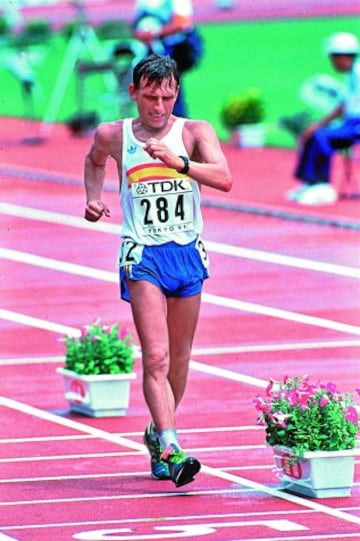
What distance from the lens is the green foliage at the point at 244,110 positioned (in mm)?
27156

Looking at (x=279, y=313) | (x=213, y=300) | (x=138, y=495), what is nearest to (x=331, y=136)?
(x=213, y=300)

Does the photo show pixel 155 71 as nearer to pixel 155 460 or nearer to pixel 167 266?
pixel 167 266

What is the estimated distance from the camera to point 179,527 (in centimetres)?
911

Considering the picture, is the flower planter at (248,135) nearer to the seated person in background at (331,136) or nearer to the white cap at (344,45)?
the seated person in background at (331,136)

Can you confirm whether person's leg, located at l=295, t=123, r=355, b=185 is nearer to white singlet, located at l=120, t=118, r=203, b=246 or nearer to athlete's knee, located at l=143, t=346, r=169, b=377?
white singlet, located at l=120, t=118, r=203, b=246

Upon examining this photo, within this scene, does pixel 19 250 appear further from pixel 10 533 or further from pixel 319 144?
pixel 10 533

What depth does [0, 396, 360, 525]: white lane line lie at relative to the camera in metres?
9.46

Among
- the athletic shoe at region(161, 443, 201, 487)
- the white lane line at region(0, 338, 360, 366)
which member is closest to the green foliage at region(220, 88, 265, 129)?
the white lane line at region(0, 338, 360, 366)

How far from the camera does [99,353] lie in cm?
1202

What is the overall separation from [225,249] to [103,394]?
7110 mm

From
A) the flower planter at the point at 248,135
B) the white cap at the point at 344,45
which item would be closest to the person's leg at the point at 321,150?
the white cap at the point at 344,45

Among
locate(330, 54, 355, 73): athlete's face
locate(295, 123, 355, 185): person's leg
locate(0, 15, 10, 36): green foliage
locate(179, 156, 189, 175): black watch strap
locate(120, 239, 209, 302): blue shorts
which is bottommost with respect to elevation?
locate(120, 239, 209, 302): blue shorts

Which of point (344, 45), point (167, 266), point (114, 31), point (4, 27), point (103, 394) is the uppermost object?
point (4, 27)

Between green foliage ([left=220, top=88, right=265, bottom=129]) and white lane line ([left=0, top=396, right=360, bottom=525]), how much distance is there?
1491cm
